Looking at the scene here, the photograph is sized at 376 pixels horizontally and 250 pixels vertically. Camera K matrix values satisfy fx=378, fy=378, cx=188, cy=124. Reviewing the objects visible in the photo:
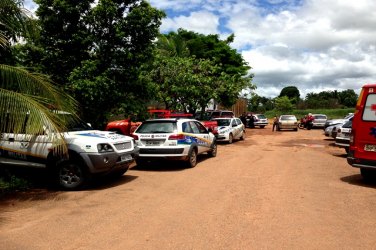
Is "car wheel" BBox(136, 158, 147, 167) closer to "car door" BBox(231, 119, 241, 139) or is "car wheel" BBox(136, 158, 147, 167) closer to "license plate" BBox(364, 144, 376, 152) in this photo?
"license plate" BBox(364, 144, 376, 152)

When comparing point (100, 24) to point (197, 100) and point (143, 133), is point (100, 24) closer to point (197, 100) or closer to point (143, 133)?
point (143, 133)

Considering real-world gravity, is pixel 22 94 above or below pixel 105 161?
above

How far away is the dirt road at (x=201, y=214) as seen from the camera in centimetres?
500

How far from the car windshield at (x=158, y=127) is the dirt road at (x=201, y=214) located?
57.9 inches

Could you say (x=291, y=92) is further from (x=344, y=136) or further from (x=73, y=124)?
(x=73, y=124)

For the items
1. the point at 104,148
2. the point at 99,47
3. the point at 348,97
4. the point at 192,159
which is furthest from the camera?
the point at 348,97

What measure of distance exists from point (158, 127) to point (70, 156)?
344cm

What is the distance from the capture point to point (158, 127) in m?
11.2

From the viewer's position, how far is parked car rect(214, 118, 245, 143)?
2031 cm

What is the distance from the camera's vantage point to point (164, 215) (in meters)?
6.23

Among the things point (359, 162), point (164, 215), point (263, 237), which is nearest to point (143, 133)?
point (164, 215)

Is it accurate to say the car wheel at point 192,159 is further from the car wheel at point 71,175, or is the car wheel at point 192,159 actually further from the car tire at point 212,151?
the car wheel at point 71,175

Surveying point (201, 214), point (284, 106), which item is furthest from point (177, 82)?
point (284, 106)

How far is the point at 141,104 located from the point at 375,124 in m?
7.32
